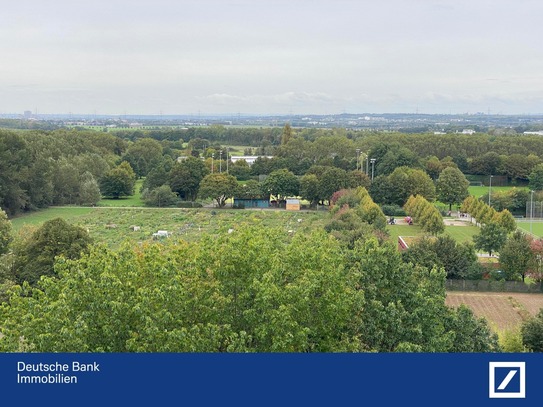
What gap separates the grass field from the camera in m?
20.5

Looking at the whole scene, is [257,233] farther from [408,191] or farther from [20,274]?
[408,191]

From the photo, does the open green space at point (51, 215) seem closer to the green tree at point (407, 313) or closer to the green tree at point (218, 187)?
the green tree at point (218, 187)

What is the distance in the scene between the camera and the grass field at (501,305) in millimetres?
20547

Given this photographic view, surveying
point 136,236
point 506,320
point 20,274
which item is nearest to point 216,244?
point 20,274

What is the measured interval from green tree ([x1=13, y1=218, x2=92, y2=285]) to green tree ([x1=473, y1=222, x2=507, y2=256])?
58.0 feet

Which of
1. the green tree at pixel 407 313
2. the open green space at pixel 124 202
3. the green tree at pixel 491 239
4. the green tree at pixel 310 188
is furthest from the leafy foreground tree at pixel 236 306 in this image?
the open green space at pixel 124 202

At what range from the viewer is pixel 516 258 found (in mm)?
24422

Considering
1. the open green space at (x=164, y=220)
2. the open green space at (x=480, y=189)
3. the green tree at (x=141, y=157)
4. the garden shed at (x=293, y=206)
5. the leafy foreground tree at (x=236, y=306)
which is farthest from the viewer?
the green tree at (x=141, y=157)

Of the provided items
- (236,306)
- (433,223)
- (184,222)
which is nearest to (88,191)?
(184,222)

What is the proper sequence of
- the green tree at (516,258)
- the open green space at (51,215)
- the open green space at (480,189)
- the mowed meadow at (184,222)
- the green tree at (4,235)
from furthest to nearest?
the open green space at (480,189)
the open green space at (51,215)
the mowed meadow at (184,222)
the green tree at (516,258)
the green tree at (4,235)

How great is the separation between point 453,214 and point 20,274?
3371 cm

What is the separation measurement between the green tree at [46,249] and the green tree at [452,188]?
108 ft

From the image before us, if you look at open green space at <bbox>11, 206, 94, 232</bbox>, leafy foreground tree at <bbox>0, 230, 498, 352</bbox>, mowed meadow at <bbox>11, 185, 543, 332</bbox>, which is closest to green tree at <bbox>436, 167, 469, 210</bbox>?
mowed meadow at <bbox>11, 185, 543, 332</bbox>

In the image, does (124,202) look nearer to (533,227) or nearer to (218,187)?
(218,187)
